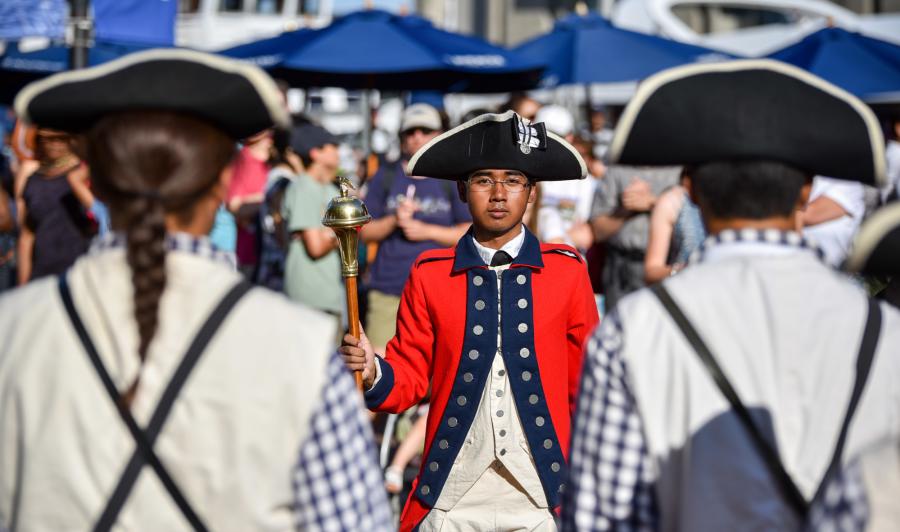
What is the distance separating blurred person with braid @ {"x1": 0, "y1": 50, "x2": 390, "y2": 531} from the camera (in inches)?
90.0

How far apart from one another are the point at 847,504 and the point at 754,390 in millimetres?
475

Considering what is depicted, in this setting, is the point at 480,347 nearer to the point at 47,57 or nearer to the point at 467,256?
the point at 467,256

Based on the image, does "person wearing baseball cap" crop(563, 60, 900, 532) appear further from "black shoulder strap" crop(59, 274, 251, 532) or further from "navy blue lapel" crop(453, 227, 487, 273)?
"navy blue lapel" crop(453, 227, 487, 273)

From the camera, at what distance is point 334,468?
234 centimetres

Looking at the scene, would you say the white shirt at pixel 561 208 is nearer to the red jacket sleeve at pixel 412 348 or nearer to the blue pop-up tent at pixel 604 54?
the blue pop-up tent at pixel 604 54

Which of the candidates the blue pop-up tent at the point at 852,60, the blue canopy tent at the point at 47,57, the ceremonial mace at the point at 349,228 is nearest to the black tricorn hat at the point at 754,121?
the ceremonial mace at the point at 349,228

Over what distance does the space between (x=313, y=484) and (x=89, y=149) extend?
0.86 metres

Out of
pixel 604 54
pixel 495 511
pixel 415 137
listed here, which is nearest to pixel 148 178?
pixel 495 511

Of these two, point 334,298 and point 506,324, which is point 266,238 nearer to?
point 334,298

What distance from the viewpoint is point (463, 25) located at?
4238 cm

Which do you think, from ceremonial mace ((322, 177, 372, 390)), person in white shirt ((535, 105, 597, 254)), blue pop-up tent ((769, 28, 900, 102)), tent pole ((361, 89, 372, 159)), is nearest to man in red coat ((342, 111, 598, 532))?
ceremonial mace ((322, 177, 372, 390))

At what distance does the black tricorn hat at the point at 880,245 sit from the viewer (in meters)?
2.20

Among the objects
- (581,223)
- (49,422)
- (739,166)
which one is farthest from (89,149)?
(581,223)

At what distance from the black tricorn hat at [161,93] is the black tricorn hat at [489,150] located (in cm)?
176
